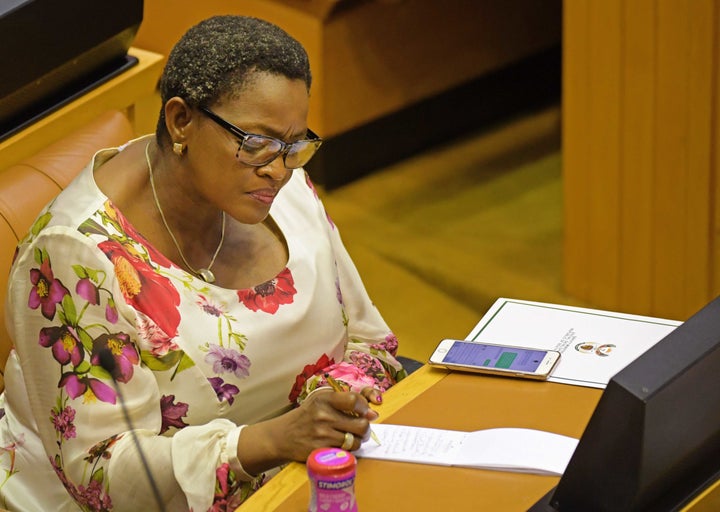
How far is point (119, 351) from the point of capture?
1916mm

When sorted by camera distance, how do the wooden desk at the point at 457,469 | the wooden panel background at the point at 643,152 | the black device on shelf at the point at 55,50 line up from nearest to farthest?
the wooden desk at the point at 457,469, the black device on shelf at the point at 55,50, the wooden panel background at the point at 643,152

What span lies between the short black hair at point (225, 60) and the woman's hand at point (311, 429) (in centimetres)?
51

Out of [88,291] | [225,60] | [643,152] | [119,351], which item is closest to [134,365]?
[119,351]

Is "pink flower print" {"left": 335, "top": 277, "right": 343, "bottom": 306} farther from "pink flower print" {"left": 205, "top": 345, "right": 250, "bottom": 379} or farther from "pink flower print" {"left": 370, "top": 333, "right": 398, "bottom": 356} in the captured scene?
"pink flower print" {"left": 205, "top": 345, "right": 250, "bottom": 379}

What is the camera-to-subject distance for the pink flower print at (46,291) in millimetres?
1943

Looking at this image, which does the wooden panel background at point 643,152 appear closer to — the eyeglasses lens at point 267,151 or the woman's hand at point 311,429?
the eyeglasses lens at point 267,151

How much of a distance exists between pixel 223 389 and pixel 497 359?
1.47 feet

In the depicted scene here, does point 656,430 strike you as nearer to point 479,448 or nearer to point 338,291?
point 479,448

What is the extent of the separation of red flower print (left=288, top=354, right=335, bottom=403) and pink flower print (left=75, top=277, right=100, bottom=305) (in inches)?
16.2

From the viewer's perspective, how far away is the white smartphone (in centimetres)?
201

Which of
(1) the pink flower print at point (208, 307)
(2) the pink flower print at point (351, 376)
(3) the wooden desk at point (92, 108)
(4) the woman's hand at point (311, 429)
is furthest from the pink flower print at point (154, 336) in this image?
(3) the wooden desk at point (92, 108)

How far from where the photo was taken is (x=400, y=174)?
4.83 meters

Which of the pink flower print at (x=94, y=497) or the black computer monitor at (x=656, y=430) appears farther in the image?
the pink flower print at (x=94, y=497)

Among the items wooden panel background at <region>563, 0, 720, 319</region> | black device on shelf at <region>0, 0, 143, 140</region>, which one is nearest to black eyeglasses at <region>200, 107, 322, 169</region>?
black device on shelf at <region>0, 0, 143, 140</region>
